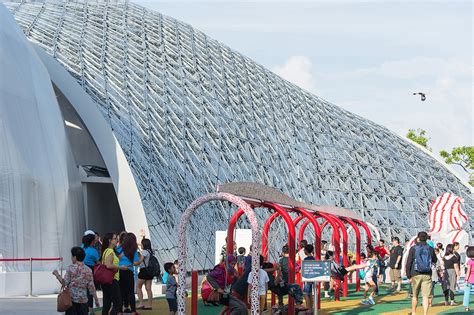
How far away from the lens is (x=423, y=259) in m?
19.2

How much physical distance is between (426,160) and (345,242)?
89.1 feet

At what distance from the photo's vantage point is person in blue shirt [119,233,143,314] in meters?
17.5

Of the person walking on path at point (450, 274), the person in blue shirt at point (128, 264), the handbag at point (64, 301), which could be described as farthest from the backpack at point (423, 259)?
the handbag at point (64, 301)

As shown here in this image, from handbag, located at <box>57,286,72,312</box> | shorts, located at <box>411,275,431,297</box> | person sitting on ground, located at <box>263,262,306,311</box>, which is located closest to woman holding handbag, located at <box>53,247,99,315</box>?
handbag, located at <box>57,286,72,312</box>

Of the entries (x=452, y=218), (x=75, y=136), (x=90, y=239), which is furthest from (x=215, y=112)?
(x=90, y=239)

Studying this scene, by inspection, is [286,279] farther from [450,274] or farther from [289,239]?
[450,274]

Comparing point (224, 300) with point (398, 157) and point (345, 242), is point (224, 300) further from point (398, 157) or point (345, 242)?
point (398, 157)

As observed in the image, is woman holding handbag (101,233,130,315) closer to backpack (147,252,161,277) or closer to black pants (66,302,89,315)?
black pants (66,302,89,315)

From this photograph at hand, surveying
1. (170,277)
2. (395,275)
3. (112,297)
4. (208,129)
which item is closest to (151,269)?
(170,277)

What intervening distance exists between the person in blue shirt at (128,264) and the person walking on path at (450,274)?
923 cm

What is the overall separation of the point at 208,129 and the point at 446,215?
10.2 m

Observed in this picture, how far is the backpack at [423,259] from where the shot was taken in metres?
19.2

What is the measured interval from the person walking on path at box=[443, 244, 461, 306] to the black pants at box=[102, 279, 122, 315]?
10269mm

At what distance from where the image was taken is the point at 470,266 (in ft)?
69.5
